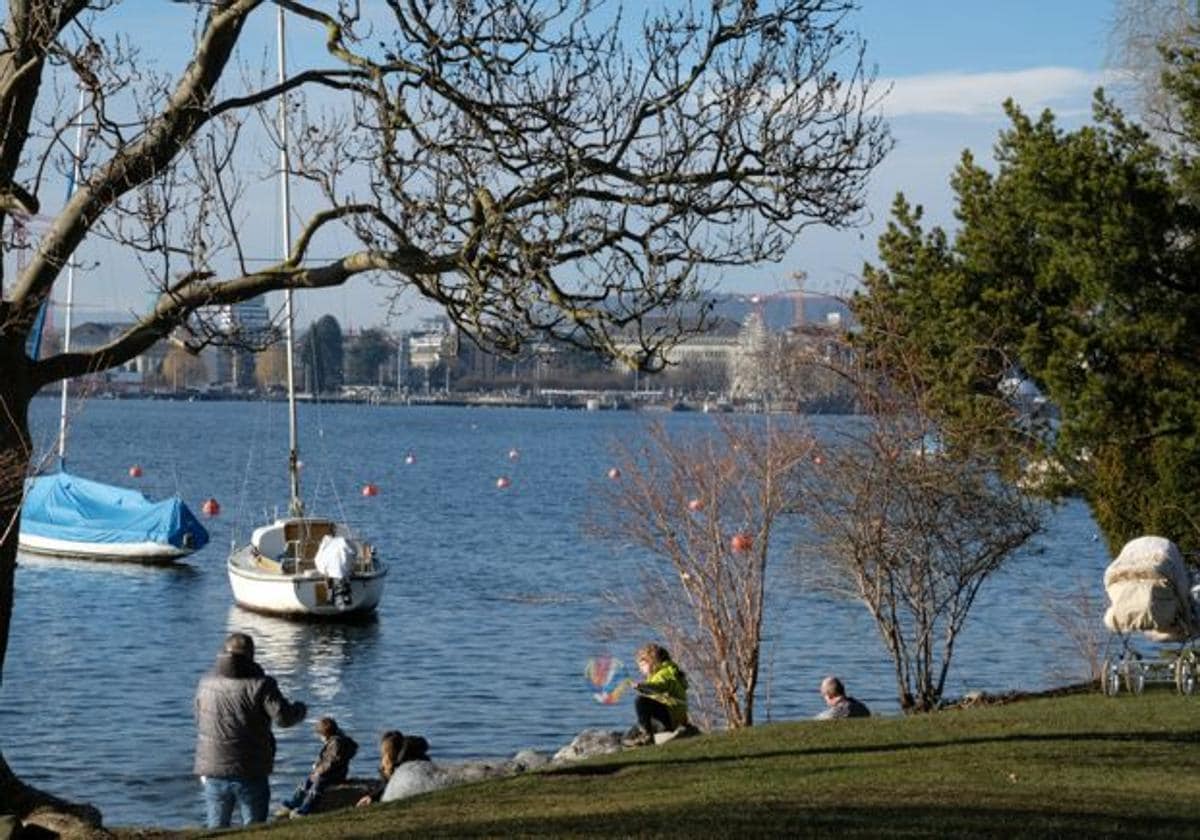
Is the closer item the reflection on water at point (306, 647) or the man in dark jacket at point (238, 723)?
the man in dark jacket at point (238, 723)

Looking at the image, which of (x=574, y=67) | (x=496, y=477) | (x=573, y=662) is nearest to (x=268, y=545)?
(x=573, y=662)

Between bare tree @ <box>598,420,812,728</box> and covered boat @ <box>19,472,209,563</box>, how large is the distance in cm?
2936

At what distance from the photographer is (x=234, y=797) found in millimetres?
16125

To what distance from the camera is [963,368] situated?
82.1ft

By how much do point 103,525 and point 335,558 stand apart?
1427 cm

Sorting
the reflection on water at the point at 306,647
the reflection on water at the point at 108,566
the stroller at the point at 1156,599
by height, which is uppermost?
the stroller at the point at 1156,599

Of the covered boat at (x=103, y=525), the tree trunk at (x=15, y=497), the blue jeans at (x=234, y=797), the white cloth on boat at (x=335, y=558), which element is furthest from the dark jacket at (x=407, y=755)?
the covered boat at (x=103, y=525)

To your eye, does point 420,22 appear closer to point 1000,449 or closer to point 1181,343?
point 1000,449

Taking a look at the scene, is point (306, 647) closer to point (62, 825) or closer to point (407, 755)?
point (407, 755)

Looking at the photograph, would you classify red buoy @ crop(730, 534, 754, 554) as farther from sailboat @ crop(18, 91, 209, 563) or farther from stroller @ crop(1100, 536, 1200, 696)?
sailboat @ crop(18, 91, 209, 563)

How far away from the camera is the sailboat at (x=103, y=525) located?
172ft

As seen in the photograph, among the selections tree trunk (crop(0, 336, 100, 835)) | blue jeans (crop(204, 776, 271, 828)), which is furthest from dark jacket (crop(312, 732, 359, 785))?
tree trunk (crop(0, 336, 100, 835))

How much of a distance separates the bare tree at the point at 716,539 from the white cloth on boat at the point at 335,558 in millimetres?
16451

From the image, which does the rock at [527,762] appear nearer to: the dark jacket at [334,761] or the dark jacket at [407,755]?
the dark jacket at [407,755]
